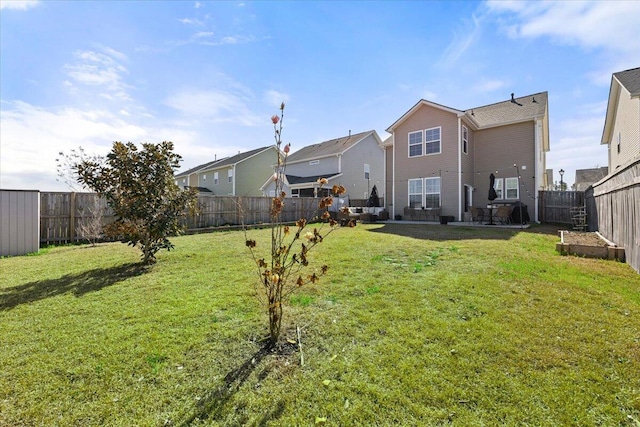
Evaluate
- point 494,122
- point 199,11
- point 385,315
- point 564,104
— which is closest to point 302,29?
point 199,11

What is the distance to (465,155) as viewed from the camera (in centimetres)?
1617

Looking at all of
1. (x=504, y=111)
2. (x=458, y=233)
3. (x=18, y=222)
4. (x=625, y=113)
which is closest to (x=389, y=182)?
(x=504, y=111)

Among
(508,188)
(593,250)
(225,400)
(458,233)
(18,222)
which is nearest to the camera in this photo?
(225,400)

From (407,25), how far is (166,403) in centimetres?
1034

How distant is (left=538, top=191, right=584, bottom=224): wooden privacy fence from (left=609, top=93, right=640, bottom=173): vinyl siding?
94.1 inches

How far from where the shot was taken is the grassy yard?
83.9 inches

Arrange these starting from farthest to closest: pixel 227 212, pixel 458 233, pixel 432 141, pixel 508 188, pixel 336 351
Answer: pixel 432 141, pixel 508 188, pixel 227 212, pixel 458 233, pixel 336 351

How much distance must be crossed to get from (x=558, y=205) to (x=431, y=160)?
6710mm

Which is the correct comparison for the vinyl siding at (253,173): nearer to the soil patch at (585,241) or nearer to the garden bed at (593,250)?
the soil patch at (585,241)

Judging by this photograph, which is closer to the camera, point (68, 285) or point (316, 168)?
point (68, 285)

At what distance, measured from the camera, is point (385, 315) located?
11.8 ft

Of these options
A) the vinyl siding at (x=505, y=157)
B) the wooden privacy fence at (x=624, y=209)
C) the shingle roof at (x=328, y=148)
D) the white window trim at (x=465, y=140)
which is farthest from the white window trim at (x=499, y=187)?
the shingle roof at (x=328, y=148)

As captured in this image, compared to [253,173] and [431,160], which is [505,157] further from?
[253,173]

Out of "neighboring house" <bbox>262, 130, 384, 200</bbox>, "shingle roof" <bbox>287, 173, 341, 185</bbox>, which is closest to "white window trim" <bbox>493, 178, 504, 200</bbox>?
"neighboring house" <bbox>262, 130, 384, 200</bbox>
